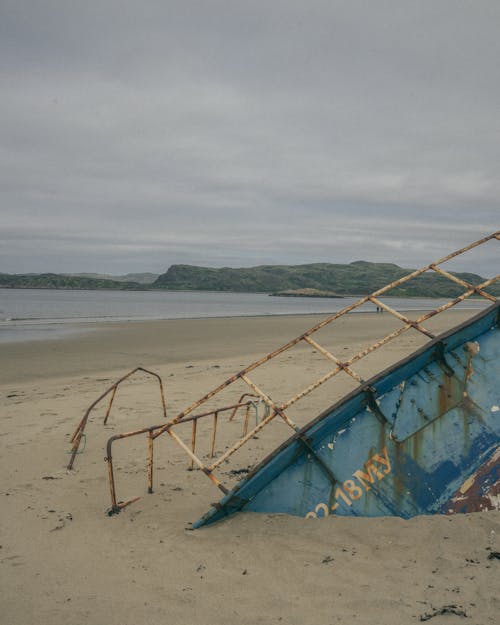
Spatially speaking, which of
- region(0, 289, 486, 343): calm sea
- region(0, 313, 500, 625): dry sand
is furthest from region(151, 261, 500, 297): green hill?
region(0, 313, 500, 625): dry sand

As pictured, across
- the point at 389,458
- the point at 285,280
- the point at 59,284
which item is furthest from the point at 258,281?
the point at 389,458

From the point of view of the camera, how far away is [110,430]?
834 centimetres

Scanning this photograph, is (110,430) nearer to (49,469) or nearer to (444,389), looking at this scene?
(49,469)

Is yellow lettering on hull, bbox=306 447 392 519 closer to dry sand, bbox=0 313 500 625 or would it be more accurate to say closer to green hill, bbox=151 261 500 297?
dry sand, bbox=0 313 500 625

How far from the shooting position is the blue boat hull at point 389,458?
4672mm

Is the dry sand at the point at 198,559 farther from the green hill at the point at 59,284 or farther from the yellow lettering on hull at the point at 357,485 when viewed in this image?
the green hill at the point at 59,284

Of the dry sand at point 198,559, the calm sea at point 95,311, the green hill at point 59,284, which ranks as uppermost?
the green hill at point 59,284

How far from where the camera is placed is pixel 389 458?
4.79m

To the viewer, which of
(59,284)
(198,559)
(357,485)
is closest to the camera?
(198,559)

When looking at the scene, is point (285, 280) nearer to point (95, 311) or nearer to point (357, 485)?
point (95, 311)

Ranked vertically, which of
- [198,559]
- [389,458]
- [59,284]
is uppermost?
[59,284]

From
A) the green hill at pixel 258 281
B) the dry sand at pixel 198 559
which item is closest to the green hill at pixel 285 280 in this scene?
the green hill at pixel 258 281

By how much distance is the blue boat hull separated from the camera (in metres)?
4.67

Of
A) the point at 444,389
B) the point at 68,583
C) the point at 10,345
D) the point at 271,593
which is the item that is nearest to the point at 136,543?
the point at 68,583
